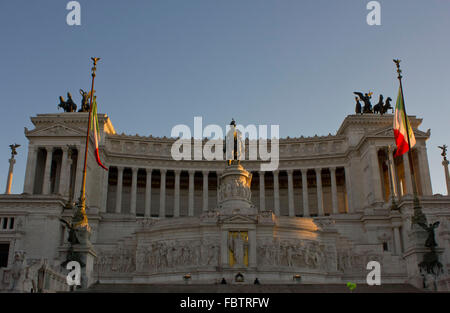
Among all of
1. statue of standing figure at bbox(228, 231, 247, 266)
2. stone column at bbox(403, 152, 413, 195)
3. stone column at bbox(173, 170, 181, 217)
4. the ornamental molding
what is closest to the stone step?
statue of standing figure at bbox(228, 231, 247, 266)

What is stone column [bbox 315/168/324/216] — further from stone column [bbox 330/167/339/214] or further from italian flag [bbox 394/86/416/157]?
italian flag [bbox 394/86/416/157]

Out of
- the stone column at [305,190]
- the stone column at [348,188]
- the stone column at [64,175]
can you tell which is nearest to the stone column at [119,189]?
the stone column at [64,175]

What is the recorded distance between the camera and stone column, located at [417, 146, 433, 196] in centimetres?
6575

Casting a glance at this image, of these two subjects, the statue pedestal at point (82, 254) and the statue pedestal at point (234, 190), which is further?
the statue pedestal at point (234, 190)

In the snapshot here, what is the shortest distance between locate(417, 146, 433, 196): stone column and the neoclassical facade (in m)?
0.14

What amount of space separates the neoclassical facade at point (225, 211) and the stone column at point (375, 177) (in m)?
0.14

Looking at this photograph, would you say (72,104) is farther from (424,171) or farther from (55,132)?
(424,171)

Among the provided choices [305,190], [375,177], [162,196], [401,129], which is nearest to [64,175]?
[162,196]

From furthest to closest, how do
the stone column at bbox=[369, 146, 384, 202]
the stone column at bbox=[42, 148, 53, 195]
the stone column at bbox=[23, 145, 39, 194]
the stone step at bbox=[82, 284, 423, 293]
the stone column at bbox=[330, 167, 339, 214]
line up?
the stone column at bbox=[330, 167, 339, 214] → the stone column at bbox=[369, 146, 384, 202] → the stone column at bbox=[42, 148, 53, 195] → the stone column at bbox=[23, 145, 39, 194] → the stone step at bbox=[82, 284, 423, 293]

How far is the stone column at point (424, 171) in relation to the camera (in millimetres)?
65750

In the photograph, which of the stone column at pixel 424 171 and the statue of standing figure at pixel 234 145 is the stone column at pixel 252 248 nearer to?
the statue of standing figure at pixel 234 145
